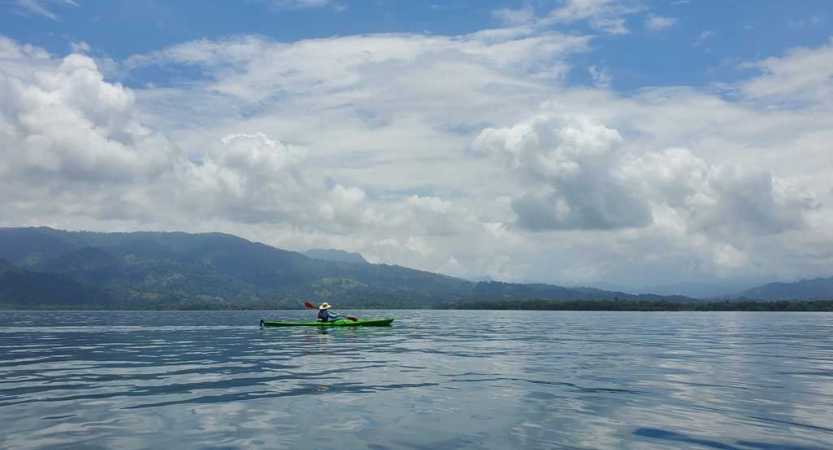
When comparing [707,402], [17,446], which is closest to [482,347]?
[707,402]

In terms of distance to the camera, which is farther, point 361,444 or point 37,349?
point 37,349

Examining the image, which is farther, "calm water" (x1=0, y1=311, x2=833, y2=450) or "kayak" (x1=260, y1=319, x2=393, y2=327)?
"kayak" (x1=260, y1=319, x2=393, y2=327)

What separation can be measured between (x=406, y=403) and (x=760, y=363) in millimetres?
29064

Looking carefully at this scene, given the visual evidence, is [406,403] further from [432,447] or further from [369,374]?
[369,374]

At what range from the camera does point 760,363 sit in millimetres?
42844

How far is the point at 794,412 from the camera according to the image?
2461cm

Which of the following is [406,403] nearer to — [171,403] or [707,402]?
[171,403]

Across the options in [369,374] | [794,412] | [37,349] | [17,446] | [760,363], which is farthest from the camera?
[37,349]

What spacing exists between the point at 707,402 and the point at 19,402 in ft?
95.2

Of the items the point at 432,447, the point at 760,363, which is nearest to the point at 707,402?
the point at 432,447

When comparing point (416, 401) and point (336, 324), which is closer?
point (416, 401)

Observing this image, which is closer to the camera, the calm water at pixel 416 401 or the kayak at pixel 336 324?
the calm water at pixel 416 401

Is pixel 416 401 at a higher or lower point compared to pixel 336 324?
lower

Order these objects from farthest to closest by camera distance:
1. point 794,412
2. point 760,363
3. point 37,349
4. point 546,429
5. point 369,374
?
point 37,349 → point 760,363 → point 369,374 → point 794,412 → point 546,429
